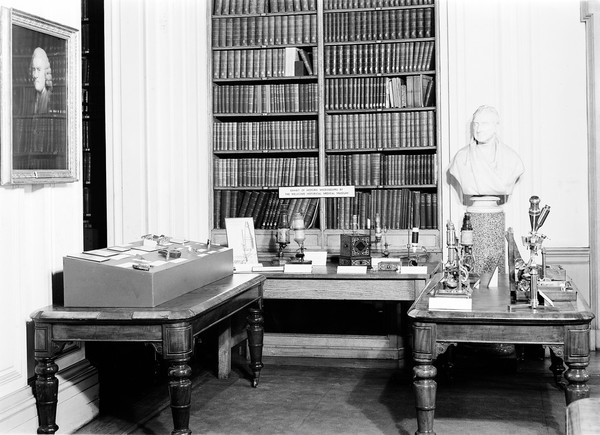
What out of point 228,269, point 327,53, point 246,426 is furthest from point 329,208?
point 246,426

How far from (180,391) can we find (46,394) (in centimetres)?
56

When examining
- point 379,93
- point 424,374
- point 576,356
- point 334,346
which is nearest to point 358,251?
point 334,346

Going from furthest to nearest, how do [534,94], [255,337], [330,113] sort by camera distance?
[330,113] → [534,94] → [255,337]

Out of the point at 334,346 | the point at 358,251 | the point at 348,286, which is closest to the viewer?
the point at 348,286

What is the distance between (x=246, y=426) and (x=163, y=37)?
3070mm

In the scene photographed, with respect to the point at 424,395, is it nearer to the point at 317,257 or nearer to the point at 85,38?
the point at 317,257

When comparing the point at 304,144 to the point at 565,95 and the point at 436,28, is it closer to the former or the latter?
the point at 436,28

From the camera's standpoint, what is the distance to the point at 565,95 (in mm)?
6066

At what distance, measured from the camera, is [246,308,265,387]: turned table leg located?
514 cm

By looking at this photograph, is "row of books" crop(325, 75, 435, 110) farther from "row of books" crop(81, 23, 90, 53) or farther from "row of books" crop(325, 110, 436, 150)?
"row of books" crop(81, 23, 90, 53)

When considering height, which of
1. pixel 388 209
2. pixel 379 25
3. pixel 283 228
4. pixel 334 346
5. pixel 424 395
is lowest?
Answer: pixel 334 346

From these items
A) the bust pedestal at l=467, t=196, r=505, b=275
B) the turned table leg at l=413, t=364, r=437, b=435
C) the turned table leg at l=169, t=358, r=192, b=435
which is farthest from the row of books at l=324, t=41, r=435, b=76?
the turned table leg at l=169, t=358, r=192, b=435

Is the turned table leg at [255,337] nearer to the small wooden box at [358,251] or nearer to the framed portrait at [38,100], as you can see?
the small wooden box at [358,251]

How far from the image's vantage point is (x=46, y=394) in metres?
3.52
